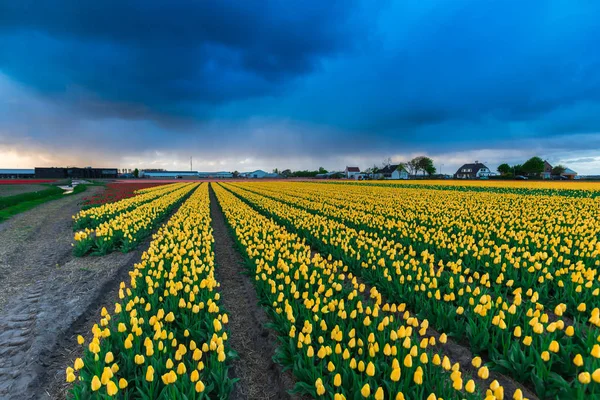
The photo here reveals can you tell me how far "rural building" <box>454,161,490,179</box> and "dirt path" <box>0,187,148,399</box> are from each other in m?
145

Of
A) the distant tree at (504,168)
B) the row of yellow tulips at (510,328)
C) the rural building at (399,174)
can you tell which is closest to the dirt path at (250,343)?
the row of yellow tulips at (510,328)

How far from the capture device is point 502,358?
151 inches

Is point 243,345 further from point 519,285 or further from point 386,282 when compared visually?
point 519,285

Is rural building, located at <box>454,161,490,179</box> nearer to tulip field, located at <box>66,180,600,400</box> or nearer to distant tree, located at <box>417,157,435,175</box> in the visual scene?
distant tree, located at <box>417,157,435,175</box>

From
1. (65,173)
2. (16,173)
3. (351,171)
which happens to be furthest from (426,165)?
(16,173)

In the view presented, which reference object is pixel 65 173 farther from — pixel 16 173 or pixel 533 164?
pixel 533 164

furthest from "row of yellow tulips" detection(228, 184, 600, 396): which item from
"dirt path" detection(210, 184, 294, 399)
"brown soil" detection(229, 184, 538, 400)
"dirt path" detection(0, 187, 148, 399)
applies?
"dirt path" detection(0, 187, 148, 399)

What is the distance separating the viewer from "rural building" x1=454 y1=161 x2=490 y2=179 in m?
131

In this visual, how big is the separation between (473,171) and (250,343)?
495 feet

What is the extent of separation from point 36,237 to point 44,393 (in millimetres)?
12780

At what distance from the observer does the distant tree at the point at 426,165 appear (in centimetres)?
15712

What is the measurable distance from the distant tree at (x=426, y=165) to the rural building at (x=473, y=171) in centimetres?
1853

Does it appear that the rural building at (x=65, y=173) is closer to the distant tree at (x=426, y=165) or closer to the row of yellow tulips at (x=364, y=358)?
the row of yellow tulips at (x=364, y=358)

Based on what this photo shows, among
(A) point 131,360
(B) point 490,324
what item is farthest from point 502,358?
(A) point 131,360
